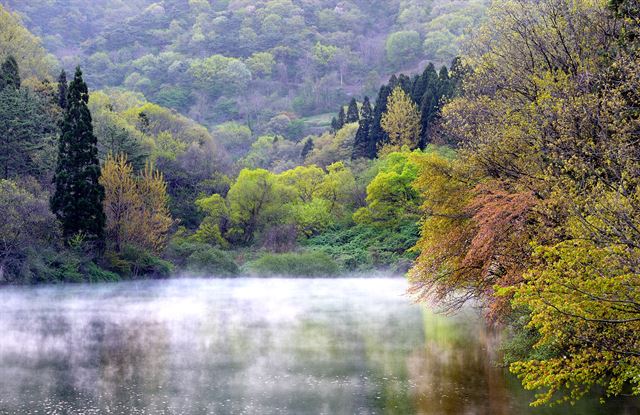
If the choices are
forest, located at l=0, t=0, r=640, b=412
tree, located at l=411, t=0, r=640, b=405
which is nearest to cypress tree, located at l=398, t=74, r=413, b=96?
forest, located at l=0, t=0, r=640, b=412

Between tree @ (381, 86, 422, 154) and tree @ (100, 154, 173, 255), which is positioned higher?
tree @ (381, 86, 422, 154)

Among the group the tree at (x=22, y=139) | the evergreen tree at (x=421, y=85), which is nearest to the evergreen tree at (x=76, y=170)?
the tree at (x=22, y=139)

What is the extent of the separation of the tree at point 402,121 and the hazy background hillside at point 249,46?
56.4 meters

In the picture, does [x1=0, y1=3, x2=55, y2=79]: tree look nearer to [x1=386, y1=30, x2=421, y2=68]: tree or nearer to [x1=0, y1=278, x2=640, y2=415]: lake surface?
[x1=0, y1=278, x2=640, y2=415]: lake surface

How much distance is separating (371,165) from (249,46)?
3810 inches

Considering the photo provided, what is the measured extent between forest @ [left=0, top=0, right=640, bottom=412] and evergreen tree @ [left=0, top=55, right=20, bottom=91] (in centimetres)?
20

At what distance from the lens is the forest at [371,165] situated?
44.8 ft

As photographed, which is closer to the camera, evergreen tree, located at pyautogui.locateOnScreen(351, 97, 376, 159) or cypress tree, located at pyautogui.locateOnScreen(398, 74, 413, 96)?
cypress tree, located at pyautogui.locateOnScreen(398, 74, 413, 96)

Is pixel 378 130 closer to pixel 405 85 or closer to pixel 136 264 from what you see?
pixel 405 85

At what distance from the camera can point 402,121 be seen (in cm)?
7181

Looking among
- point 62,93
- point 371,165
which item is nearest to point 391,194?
point 371,165

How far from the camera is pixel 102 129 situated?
198 feet

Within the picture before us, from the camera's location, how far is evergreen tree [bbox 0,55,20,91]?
54719 mm

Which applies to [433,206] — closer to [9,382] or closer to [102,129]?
[9,382]
